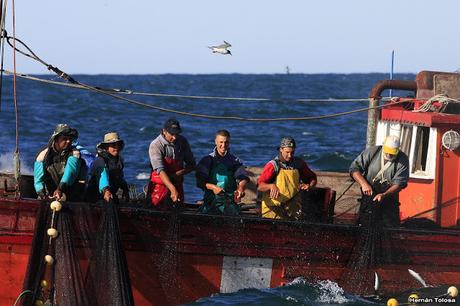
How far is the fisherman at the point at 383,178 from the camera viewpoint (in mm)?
12656

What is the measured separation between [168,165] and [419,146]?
12.9 feet

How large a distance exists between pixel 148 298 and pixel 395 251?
10.4 ft

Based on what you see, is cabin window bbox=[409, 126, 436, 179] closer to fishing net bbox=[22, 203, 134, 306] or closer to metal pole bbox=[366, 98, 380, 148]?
metal pole bbox=[366, 98, 380, 148]

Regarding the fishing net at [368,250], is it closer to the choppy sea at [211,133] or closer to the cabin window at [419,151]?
the choppy sea at [211,133]

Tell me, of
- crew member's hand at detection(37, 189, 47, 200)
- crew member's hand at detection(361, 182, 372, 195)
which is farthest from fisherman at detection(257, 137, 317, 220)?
crew member's hand at detection(37, 189, 47, 200)

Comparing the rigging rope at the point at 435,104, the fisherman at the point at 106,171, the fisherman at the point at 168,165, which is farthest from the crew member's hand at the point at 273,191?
the rigging rope at the point at 435,104

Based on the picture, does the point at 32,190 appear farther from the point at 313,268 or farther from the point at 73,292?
the point at 313,268

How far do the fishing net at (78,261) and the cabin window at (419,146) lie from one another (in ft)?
15.2

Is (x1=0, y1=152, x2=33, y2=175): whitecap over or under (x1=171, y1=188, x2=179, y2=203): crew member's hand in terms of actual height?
under

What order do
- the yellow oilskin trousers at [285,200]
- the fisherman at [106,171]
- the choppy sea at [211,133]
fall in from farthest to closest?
the choppy sea at [211,133] → the yellow oilskin trousers at [285,200] → the fisherman at [106,171]

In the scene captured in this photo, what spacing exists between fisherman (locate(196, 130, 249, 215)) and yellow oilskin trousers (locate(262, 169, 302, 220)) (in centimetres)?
41

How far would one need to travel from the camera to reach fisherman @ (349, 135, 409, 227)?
12656 mm

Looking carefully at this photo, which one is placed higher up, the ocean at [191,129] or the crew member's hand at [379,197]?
the crew member's hand at [379,197]

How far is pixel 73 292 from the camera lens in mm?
11586
